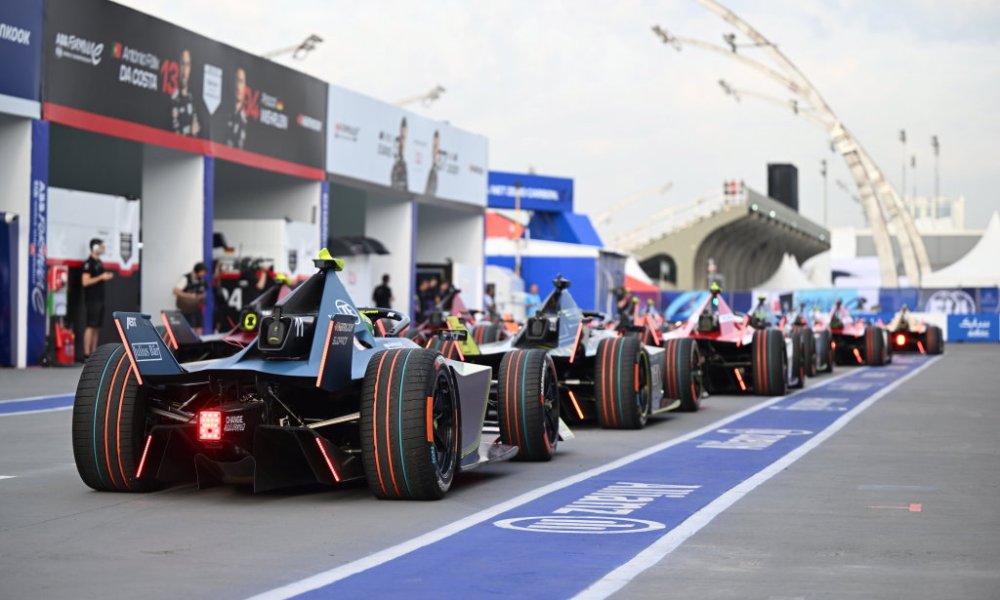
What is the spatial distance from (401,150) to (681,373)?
22579 mm

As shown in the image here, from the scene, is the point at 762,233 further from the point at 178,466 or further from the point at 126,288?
the point at 178,466

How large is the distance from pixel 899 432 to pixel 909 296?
44424 mm

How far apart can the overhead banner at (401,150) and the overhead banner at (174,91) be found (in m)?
1.01

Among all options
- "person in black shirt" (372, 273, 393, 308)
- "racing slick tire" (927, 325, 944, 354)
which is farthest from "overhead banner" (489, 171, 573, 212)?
"person in black shirt" (372, 273, 393, 308)

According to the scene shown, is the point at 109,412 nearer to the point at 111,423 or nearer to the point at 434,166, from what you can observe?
the point at 111,423

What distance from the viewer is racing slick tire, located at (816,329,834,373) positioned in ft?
94.1

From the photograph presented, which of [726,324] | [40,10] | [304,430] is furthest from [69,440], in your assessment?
[40,10]

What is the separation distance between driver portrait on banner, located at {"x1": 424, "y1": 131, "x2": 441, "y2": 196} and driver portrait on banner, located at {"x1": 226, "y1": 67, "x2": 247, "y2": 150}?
11095mm

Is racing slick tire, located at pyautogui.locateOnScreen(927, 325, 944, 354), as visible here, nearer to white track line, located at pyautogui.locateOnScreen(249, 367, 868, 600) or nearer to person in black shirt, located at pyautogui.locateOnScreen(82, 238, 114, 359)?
person in black shirt, located at pyautogui.locateOnScreen(82, 238, 114, 359)

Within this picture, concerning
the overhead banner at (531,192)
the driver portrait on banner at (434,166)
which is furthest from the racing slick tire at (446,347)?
the overhead banner at (531,192)

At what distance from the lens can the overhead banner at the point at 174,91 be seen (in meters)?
24.5

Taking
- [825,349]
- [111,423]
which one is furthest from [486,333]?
[111,423]

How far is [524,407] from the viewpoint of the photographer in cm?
1149

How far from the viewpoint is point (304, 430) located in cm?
877
